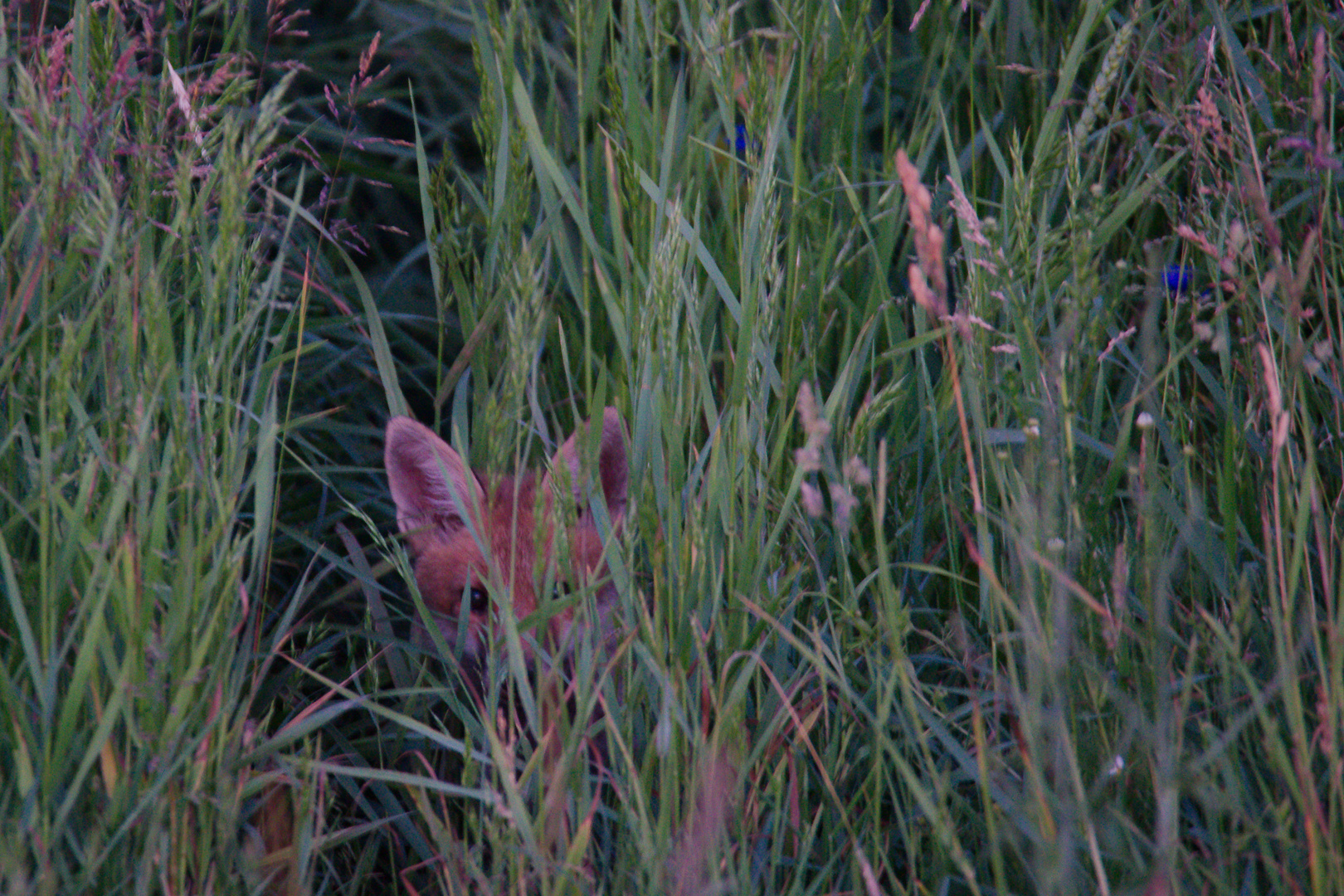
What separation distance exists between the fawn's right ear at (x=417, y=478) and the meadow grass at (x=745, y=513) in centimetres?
12

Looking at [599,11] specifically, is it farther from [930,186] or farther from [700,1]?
[930,186]

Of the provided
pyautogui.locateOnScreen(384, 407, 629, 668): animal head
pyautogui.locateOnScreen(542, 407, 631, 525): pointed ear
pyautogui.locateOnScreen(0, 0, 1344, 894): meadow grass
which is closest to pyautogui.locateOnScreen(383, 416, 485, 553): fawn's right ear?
pyautogui.locateOnScreen(384, 407, 629, 668): animal head

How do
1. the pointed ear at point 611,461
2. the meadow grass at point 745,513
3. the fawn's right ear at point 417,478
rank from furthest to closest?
the fawn's right ear at point 417,478 → the pointed ear at point 611,461 → the meadow grass at point 745,513

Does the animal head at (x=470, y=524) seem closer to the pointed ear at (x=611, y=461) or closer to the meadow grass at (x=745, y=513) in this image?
the pointed ear at (x=611, y=461)

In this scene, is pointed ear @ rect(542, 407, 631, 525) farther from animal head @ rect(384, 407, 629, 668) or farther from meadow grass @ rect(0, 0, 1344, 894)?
meadow grass @ rect(0, 0, 1344, 894)

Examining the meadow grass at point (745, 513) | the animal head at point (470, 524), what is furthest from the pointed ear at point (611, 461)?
the meadow grass at point (745, 513)

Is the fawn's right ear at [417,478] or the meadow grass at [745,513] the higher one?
the meadow grass at [745,513]

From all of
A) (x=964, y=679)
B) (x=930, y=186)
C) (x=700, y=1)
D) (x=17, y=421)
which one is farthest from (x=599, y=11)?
(x=964, y=679)

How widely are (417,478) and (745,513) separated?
1121 millimetres

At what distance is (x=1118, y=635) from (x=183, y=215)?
1559 mm

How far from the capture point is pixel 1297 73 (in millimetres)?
2273

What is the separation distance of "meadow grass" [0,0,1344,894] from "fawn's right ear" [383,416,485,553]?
0.12m

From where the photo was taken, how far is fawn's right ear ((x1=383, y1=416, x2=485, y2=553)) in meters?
2.35

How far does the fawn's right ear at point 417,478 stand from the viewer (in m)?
2.35
